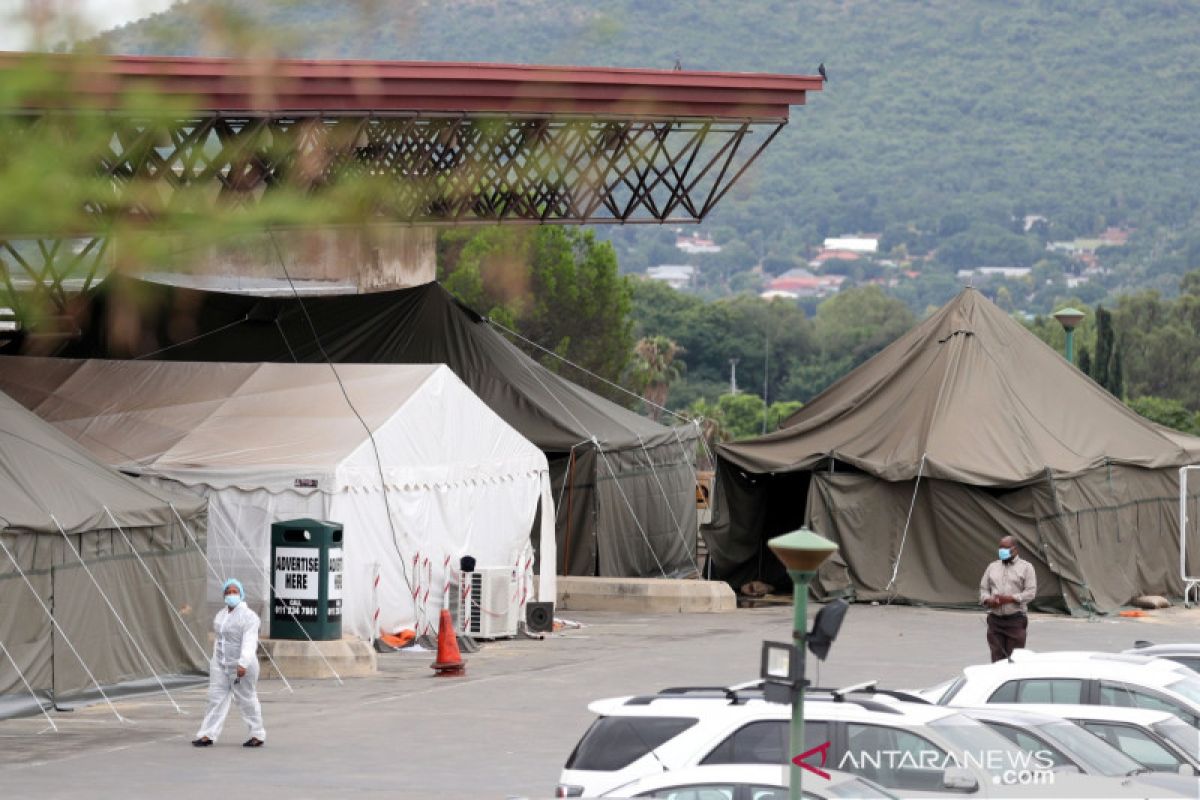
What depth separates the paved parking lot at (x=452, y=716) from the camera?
49.6ft

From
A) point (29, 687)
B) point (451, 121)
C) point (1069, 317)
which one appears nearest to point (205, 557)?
point (29, 687)

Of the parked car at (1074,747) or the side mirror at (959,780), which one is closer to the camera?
the side mirror at (959,780)

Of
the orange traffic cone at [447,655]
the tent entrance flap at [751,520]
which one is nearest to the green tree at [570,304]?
the tent entrance flap at [751,520]

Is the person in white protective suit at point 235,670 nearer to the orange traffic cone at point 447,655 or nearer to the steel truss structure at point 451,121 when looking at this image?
the steel truss structure at point 451,121

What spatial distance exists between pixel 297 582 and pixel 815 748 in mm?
11236

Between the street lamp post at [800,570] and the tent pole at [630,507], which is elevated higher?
the tent pole at [630,507]

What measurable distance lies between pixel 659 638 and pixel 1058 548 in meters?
7.15

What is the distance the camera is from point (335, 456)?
909 inches

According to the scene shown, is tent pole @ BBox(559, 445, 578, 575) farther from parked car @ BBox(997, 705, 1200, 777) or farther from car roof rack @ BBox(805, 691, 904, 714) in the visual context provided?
car roof rack @ BBox(805, 691, 904, 714)

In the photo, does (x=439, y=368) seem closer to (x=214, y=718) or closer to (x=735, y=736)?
(x=214, y=718)

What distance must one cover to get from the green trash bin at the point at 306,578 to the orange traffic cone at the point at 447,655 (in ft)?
3.79

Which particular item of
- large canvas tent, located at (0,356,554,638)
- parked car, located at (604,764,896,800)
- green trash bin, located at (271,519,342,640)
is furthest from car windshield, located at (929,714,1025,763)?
large canvas tent, located at (0,356,554,638)

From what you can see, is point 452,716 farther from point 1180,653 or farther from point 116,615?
point 1180,653

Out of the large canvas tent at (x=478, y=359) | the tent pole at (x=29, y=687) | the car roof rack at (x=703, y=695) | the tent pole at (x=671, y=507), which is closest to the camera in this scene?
the car roof rack at (x=703, y=695)
